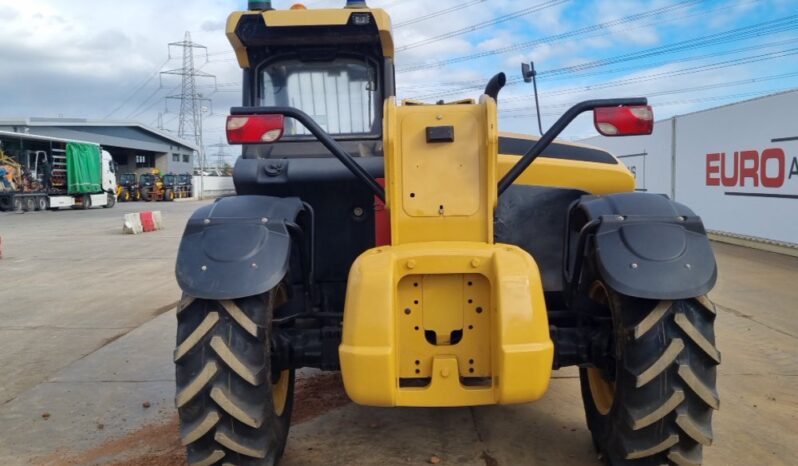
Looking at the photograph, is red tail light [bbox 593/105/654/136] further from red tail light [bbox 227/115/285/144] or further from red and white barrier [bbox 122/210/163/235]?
red and white barrier [bbox 122/210/163/235]

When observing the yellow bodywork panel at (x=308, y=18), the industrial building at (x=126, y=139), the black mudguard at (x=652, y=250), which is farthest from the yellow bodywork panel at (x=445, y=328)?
the industrial building at (x=126, y=139)

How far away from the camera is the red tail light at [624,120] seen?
2.87 metres

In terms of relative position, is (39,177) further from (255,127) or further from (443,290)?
(443,290)

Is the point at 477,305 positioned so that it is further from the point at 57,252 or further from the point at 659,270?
the point at 57,252

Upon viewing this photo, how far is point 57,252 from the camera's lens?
47.8 feet

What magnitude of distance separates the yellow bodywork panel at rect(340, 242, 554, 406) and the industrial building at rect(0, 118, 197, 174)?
148 ft

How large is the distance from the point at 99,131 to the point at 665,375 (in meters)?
51.9

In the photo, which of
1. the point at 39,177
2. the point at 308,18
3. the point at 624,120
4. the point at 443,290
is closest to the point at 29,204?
the point at 39,177

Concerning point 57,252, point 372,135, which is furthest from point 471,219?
point 57,252

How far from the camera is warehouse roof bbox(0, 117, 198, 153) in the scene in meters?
43.6

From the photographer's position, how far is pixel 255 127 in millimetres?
2920

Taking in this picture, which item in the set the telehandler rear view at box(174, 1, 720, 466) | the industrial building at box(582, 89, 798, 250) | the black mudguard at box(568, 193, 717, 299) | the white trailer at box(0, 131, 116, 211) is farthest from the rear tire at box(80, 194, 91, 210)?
the black mudguard at box(568, 193, 717, 299)

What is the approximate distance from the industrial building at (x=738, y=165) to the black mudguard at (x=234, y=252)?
1067 centimetres

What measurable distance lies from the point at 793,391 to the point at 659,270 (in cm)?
286
